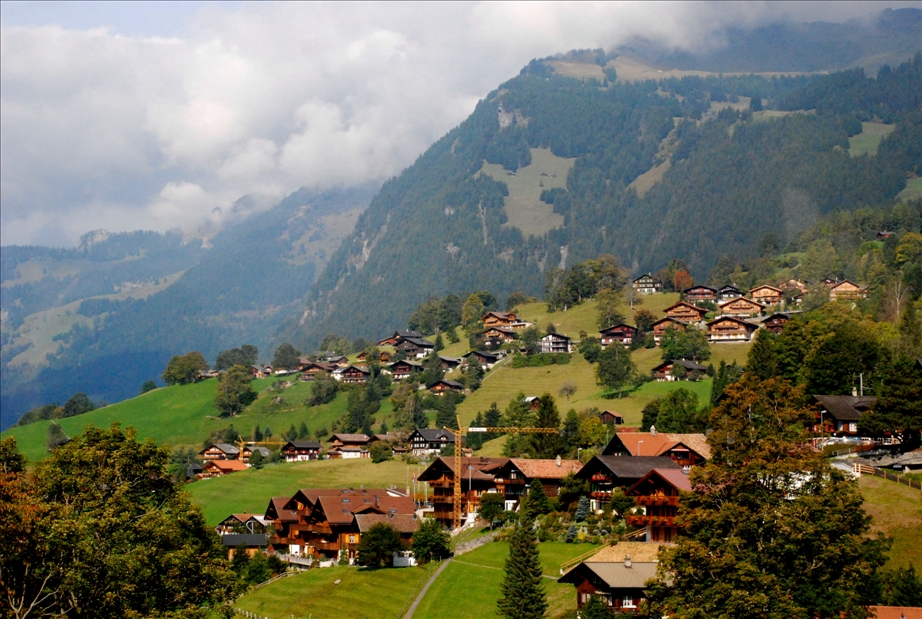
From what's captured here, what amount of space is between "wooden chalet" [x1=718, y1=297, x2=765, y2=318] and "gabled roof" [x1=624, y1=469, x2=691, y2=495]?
329 feet

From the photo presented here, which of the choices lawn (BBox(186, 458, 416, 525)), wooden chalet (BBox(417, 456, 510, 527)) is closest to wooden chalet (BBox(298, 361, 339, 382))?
lawn (BBox(186, 458, 416, 525))

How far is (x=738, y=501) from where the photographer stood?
41375 millimetres

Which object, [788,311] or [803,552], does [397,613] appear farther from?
[788,311]

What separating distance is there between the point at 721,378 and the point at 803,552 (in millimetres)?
61409

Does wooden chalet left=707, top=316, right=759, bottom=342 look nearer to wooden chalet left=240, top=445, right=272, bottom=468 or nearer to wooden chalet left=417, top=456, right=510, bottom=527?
wooden chalet left=240, top=445, right=272, bottom=468

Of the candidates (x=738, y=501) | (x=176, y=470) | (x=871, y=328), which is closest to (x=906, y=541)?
(x=738, y=501)

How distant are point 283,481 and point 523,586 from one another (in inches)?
2615

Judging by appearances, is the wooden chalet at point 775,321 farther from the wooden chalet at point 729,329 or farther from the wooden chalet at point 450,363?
the wooden chalet at point 450,363

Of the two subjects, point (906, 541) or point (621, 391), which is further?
point (621, 391)

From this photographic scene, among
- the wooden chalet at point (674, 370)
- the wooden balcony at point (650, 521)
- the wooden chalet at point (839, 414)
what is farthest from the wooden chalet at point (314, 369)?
the wooden balcony at point (650, 521)

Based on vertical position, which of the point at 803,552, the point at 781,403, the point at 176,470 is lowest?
the point at 176,470

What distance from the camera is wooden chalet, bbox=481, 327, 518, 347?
176m

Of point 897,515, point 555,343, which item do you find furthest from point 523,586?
point 555,343

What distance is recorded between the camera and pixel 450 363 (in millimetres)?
169125
